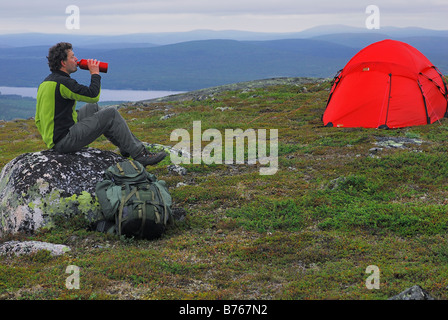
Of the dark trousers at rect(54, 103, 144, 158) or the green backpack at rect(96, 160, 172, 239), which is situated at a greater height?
the dark trousers at rect(54, 103, 144, 158)

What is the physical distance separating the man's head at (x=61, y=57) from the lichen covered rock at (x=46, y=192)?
6.90 ft

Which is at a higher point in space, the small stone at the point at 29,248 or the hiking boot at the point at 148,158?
the hiking boot at the point at 148,158

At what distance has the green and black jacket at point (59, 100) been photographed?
970 cm

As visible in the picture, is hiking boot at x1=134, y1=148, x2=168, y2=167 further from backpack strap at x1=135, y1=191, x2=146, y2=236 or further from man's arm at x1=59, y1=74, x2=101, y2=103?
backpack strap at x1=135, y1=191, x2=146, y2=236

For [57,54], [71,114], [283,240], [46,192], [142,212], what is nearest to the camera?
[142,212]

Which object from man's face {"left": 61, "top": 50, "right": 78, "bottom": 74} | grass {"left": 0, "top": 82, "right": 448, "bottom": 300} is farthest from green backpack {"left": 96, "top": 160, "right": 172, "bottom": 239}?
man's face {"left": 61, "top": 50, "right": 78, "bottom": 74}

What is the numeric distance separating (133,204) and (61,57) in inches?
153

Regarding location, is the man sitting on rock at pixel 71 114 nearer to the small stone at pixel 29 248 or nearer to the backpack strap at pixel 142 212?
the backpack strap at pixel 142 212

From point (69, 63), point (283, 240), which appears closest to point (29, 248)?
point (69, 63)

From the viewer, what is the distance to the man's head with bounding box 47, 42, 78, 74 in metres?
9.80

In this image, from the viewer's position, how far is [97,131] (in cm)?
1060

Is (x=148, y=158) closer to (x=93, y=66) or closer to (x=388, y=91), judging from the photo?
(x=93, y=66)

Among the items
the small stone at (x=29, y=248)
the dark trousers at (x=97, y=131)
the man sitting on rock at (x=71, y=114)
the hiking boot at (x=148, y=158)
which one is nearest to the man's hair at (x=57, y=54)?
the man sitting on rock at (x=71, y=114)
